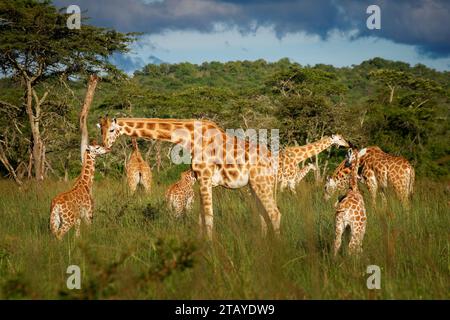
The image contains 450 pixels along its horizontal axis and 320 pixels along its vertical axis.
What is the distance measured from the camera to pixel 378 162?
9766 millimetres

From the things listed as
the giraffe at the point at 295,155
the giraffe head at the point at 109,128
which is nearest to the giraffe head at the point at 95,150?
the giraffe head at the point at 109,128

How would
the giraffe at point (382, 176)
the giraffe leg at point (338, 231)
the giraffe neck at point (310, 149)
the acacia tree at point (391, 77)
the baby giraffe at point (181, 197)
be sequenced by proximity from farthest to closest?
the acacia tree at point (391, 77) → the giraffe neck at point (310, 149) → the giraffe at point (382, 176) → the baby giraffe at point (181, 197) → the giraffe leg at point (338, 231)

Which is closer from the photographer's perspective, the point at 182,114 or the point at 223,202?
the point at 223,202

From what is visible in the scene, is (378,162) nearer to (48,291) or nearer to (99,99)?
(48,291)

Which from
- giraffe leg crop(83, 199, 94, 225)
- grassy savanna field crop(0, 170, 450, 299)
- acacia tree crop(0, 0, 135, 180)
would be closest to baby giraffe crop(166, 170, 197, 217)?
grassy savanna field crop(0, 170, 450, 299)

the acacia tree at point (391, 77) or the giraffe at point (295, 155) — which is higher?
the acacia tree at point (391, 77)

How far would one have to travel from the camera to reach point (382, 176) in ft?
31.4

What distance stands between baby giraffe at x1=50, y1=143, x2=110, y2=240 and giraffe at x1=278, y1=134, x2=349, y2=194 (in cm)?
399

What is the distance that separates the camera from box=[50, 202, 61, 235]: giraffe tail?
6484 mm

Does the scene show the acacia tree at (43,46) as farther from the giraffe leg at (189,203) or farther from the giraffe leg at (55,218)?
the giraffe leg at (55,218)

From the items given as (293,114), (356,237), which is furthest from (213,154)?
(293,114)

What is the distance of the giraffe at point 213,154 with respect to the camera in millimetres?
6727
